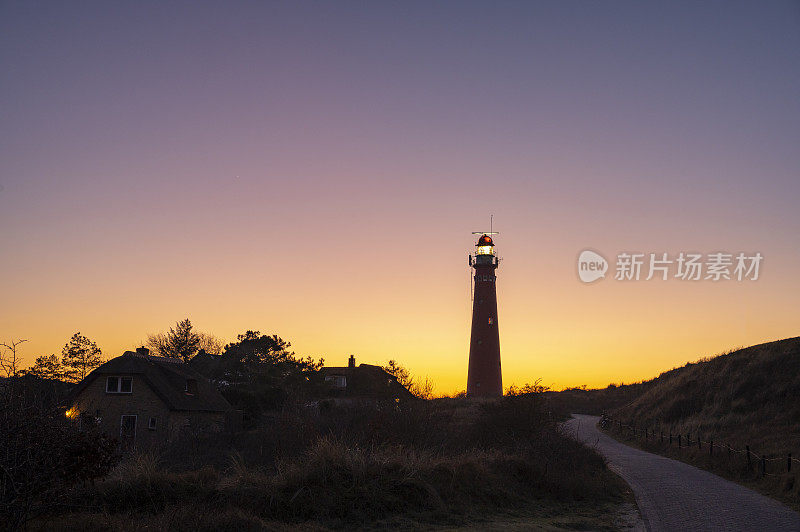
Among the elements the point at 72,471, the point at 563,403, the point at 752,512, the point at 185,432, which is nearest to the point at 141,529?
Result: the point at 72,471

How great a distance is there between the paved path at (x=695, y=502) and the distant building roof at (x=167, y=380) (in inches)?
1092

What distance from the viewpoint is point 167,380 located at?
42469 mm

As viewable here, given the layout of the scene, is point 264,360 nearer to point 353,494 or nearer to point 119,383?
point 119,383

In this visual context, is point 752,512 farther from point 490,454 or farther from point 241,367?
point 241,367

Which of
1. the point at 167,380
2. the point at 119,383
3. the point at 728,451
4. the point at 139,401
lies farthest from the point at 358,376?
the point at 728,451

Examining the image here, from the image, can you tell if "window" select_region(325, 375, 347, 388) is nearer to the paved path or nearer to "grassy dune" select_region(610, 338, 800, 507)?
"grassy dune" select_region(610, 338, 800, 507)

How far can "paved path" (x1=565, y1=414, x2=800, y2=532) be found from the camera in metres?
13.6

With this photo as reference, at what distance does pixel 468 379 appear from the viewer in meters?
53.2

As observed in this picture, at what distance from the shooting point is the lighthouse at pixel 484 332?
2052 inches

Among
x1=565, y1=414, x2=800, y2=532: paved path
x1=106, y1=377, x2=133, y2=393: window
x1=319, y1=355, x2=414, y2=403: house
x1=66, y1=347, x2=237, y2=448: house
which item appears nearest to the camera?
x1=565, y1=414, x2=800, y2=532: paved path

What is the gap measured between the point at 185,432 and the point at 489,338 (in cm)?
2538

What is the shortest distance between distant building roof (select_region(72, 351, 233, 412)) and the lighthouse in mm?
19694

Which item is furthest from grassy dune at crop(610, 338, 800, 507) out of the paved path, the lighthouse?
the lighthouse

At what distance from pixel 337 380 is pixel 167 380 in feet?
50.4
